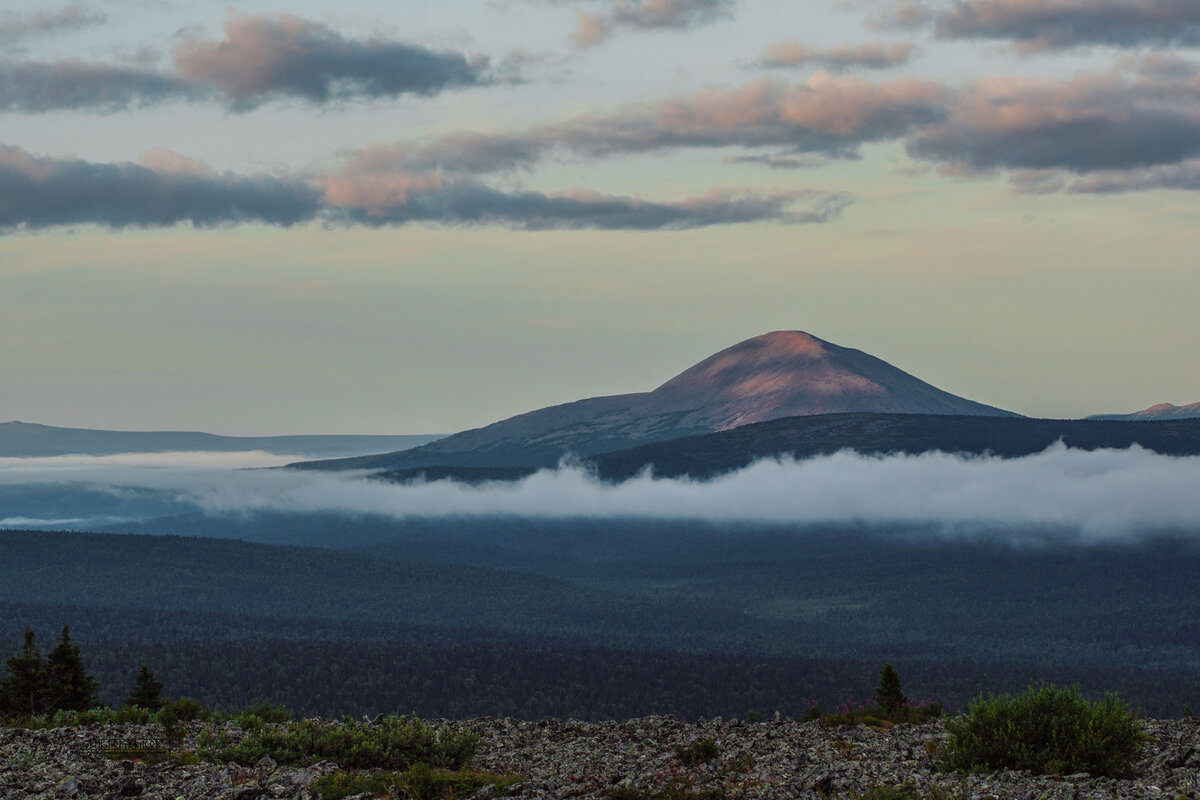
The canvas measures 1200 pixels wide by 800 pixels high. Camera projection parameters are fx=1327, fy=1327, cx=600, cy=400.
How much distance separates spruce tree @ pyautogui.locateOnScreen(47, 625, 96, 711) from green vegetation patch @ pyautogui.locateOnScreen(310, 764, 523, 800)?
71.6 feet

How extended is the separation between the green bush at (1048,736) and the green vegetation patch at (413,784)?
32.6 feet

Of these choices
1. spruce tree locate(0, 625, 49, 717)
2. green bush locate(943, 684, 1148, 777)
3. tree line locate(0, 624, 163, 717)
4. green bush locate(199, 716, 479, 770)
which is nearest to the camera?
green bush locate(943, 684, 1148, 777)

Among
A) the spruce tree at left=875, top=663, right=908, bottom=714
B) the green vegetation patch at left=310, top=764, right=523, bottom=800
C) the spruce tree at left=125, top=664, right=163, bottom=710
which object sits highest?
the green vegetation patch at left=310, top=764, right=523, bottom=800

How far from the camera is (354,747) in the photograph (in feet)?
103

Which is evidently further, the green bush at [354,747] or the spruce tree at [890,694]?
the spruce tree at [890,694]

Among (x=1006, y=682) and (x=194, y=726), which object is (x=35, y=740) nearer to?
(x=194, y=726)

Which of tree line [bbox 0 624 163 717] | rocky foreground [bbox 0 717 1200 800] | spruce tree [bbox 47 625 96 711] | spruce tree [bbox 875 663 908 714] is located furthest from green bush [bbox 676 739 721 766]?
spruce tree [bbox 47 625 96 711]

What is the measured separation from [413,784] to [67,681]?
81.5 ft

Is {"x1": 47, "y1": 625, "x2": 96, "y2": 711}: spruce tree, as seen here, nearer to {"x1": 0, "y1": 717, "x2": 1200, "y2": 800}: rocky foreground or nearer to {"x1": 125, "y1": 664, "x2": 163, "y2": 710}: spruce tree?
{"x1": 125, "y1": 664, "x2": 163, "y2": 710}: spruce tree

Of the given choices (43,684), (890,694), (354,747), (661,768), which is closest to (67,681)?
(43,684)

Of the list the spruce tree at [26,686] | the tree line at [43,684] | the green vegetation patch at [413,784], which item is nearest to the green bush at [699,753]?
the green vegetation patch at [413,784]

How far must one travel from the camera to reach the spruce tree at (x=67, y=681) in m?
46.6

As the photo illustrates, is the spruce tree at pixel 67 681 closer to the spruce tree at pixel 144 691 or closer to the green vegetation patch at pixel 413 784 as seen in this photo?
the spruce tree at pixel 144 691

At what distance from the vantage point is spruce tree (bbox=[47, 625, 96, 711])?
153 feet
